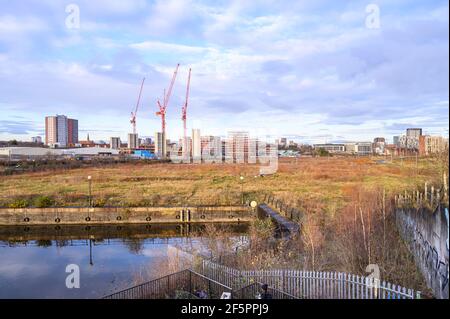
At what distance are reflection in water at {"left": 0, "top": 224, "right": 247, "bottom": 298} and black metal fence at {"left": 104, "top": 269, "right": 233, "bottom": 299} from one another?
5465mm

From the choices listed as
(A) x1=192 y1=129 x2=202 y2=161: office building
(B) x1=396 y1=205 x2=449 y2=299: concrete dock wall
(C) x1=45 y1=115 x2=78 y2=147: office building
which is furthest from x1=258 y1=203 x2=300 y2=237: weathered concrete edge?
(C) x1=45 y1=115 x2=78 y2=147: office building

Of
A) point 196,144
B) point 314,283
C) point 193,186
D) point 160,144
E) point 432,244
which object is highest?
point 160,144

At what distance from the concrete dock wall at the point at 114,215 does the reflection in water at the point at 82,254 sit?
0.67 meters

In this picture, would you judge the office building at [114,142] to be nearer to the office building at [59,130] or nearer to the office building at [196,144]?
the office building at [59,130]

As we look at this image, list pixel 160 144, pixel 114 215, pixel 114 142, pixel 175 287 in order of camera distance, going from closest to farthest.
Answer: pixel 175 287, pixel 114 215, pixel 160 144, pixel 114 142

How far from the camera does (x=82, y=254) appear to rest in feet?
73.7

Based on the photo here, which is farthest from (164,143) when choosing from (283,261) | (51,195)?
(283,261)

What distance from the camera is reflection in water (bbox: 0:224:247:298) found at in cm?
1661

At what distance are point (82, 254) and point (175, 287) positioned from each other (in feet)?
44.9

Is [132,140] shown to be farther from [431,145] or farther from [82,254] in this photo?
[431,145]

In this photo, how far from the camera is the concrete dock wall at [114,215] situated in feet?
98.0

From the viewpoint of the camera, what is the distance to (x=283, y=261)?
14.0 metres

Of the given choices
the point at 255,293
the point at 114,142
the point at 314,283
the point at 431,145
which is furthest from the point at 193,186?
the point at 114,142
